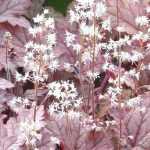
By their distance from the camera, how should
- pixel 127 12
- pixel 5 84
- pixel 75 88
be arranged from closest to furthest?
pixel 75 88 < pixel 5 84 < pixel 127 12

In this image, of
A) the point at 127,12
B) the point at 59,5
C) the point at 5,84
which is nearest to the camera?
the point at 5,84

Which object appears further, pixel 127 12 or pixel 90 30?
pixel 127 12

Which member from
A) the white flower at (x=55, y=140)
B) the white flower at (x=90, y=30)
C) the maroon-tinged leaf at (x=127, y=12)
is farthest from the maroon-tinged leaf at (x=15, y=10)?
the white flower at (x=55, y=140)

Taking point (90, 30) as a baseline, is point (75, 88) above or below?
below

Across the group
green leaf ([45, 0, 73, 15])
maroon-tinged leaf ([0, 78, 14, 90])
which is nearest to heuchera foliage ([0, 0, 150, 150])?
maroon-tinged leaf ([0, 78, 14, 90])

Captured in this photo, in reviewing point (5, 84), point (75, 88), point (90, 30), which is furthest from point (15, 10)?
point (75, 88)

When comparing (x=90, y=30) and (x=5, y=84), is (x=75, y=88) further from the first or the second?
(x=5, y=84)

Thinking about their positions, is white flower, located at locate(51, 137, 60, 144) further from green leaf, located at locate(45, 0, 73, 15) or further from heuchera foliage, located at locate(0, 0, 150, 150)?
green leaf, located at locate(45, 0, 73, 15)

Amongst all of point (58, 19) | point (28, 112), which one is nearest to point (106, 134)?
point (28, 112)

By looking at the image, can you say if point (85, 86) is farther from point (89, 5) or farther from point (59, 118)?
point (89, 5)

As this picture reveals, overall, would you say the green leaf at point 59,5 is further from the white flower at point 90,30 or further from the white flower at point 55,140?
the white flower at point 55,140
